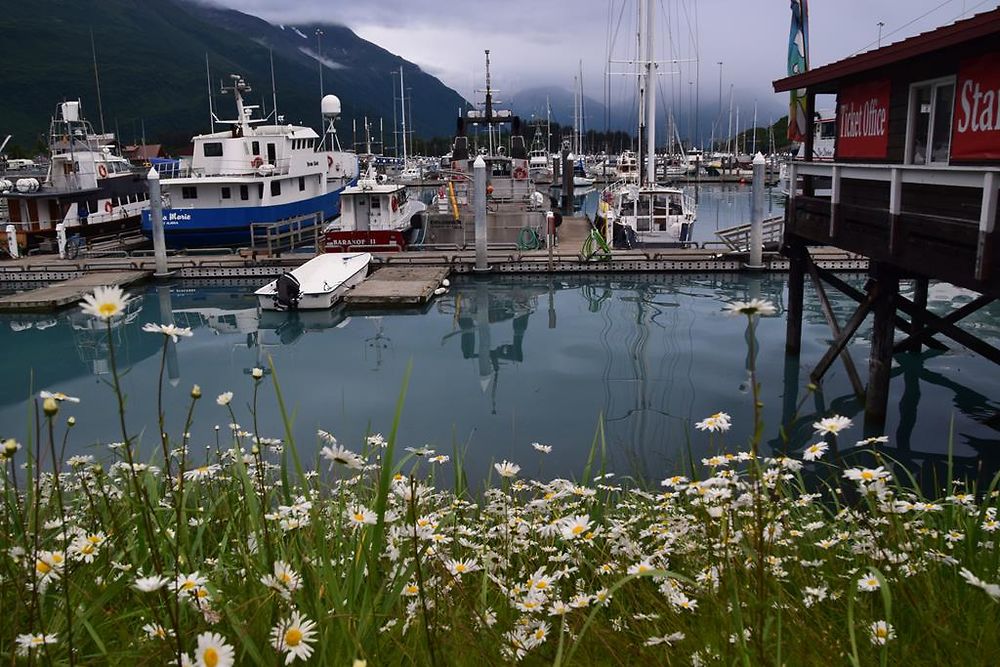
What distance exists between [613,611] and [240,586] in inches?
60.2

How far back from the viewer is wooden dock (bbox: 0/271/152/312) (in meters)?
21.4

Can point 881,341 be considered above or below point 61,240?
below

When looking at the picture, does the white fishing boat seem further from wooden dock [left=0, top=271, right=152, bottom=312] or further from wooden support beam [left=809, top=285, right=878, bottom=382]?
wooden support beam [left=809, top=285, right=878, bottom=382]

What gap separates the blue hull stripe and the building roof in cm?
2360

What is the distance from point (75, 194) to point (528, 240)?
58.7ft

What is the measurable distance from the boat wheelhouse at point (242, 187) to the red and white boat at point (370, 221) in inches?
82.2

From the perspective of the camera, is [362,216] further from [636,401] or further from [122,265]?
[636,401]

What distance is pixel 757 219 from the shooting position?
974 inches

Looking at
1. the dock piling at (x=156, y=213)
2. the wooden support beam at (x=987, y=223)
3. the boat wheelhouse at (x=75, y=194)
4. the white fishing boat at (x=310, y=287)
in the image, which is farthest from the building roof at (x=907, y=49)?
the boat wheelhouse at (x=75, y=194)

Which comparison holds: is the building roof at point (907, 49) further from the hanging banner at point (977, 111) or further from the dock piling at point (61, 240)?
the dock piling at point (61, 240)

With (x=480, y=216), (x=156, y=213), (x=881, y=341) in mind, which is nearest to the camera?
(x=881, y=341)

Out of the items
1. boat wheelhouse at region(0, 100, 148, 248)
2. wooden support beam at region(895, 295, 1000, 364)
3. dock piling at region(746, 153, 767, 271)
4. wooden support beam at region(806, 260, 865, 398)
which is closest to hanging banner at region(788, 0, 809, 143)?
wooden support beam at region(806, 260, 865, 398)

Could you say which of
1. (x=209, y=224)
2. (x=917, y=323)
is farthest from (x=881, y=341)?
(x=209, y=224)

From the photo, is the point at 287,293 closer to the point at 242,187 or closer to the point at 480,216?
the point at 480,216
